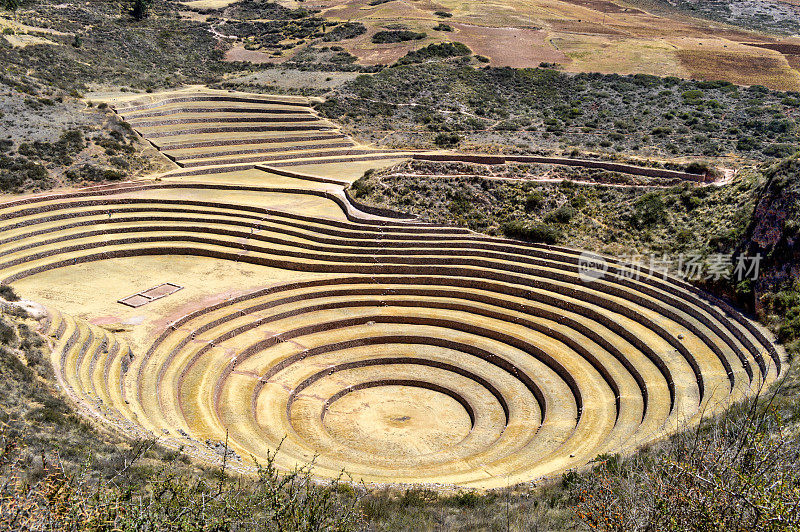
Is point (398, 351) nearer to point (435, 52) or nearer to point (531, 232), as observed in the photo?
point (531, 232)

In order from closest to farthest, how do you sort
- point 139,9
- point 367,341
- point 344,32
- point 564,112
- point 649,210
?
point 367,341
point 649,210
point 564,112
point 344,32
point 139,9

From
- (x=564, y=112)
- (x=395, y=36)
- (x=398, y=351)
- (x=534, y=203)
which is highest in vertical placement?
(x=395, y=36)

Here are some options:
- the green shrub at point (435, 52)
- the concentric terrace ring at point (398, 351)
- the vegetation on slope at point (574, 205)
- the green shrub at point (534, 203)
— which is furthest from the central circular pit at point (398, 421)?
the green shrub at point (435, 52)

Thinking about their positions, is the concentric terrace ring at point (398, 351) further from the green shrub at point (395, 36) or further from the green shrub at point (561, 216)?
the green shrub at point (395, 36)

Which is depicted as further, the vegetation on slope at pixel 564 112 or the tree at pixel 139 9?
the tree at pixel 139 9

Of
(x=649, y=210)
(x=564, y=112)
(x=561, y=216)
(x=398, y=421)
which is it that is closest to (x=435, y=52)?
(x=564, y=112)

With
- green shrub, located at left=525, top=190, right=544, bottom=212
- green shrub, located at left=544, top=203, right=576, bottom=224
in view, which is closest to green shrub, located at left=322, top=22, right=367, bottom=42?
green shrub, located at left=525, top=190, right=544, bottom=212

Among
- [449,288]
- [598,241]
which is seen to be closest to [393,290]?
[449,288]

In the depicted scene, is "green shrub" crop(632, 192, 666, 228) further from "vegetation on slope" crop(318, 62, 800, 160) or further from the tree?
the tree

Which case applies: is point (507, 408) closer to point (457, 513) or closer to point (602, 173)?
point (457, 513)
